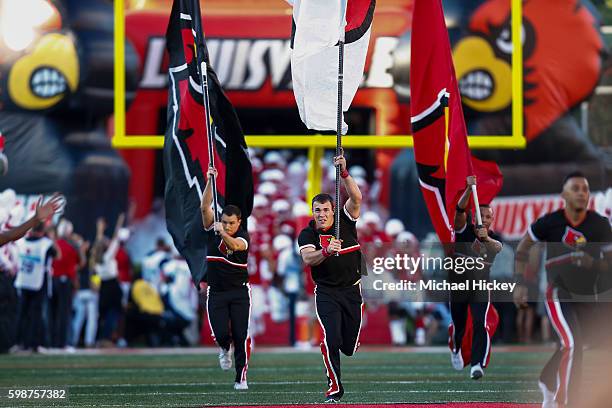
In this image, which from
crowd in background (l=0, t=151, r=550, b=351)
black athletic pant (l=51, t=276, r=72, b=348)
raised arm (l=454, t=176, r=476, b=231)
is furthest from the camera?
crowd in background (l=0, t=151, r=550, b=351)

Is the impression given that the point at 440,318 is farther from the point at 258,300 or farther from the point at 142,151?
the point at 142,151

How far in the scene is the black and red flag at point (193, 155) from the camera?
13688 mm

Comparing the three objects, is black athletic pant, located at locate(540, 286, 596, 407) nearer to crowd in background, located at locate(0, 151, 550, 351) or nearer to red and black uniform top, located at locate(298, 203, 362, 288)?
red and black uniform top, located at locate(298, 203, 362, 288)

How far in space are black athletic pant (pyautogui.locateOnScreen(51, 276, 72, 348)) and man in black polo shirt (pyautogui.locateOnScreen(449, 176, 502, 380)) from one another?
7630 mm

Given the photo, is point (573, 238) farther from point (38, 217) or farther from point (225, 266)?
point (38, 217)

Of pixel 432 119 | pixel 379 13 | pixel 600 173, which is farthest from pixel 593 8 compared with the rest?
pixel 432 119

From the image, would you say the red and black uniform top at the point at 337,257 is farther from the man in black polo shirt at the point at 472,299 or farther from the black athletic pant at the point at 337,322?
the man in black polo shirt at the point at 472,299

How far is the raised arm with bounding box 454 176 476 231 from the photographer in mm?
12172

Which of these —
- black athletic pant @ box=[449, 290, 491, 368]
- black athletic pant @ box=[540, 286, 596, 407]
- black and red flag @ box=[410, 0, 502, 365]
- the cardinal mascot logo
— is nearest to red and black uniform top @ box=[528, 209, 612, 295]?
black athletic pant @ box=[540, 286, 596, 407]

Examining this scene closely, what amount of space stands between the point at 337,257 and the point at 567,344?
6.80ft

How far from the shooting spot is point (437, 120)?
12.9 meters

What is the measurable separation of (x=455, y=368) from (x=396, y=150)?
323 inches

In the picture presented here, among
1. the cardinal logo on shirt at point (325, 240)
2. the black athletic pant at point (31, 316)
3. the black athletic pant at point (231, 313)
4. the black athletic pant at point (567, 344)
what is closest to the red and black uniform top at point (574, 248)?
the black athletic pant at point (567, 344)

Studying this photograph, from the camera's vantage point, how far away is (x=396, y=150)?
72.9 feet
